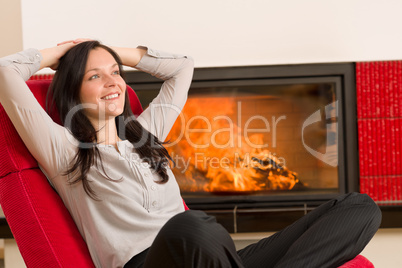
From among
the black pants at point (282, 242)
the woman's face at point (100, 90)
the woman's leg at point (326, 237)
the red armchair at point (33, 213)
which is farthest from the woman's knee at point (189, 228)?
the woman's face at point (100, 90)

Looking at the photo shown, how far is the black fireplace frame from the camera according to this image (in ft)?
9.03

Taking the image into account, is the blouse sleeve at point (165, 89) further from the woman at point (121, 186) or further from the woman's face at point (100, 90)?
the woman's face at point (100, 90)

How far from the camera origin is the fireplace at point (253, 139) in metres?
2.81

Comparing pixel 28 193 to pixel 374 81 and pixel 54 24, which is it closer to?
pixel 54 24

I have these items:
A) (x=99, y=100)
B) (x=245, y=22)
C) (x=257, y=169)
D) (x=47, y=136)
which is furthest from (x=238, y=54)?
(x=47, y=136)

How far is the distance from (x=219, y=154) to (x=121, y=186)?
1.42 meters

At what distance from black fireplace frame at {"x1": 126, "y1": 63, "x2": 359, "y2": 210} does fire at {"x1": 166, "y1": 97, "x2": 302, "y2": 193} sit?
8cm

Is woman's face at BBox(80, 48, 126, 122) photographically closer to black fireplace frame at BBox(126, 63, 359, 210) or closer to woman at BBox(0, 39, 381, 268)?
woman at BBox(0, 39, 381, 268)

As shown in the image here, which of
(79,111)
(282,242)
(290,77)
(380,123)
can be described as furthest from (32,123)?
(380,123)

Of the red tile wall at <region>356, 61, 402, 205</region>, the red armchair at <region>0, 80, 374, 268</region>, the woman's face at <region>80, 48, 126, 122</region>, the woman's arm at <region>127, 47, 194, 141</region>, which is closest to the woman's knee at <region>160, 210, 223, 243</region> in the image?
the red armchair at <region>0, 80, 374, 268</region>

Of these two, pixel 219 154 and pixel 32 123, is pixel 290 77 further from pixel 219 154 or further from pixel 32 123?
pixel 32 123

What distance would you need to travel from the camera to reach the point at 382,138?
2719 millimetres

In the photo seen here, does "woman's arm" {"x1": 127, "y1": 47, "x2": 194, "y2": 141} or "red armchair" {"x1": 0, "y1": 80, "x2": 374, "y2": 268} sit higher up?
"woman's arm" {"x1": 127, "y1": 47, "x2": 194, "y2": 141}

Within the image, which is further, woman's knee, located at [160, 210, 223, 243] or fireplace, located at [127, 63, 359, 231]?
fireplace, located at [127, 63, 359, 231]
